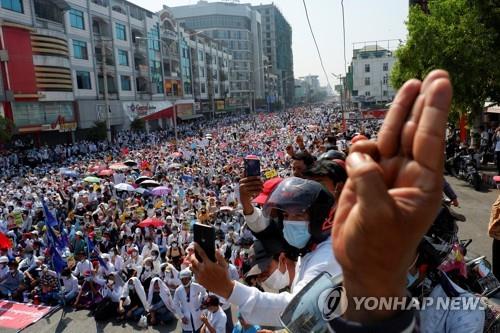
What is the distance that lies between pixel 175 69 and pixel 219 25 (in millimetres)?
41340

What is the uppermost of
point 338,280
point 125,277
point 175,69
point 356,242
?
point 175,69

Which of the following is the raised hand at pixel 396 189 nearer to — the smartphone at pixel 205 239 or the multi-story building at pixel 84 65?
the smartphone at pixel 205 239

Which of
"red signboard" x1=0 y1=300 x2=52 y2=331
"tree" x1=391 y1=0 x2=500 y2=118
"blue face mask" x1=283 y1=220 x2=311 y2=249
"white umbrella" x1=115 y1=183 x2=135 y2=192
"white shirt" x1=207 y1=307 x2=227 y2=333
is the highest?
"tree" x1=391 y1=0 x2=500 y2=118

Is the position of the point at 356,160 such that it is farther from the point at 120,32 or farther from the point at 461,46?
the point at 120,32

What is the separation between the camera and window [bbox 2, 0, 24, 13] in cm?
2569

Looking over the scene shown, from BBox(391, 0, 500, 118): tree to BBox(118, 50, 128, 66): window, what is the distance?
30.0 m

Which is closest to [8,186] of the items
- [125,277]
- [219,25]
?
[125,277]

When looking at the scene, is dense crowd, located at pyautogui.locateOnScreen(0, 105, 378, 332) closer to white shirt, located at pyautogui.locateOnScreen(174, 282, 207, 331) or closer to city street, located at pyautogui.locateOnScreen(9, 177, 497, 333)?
white shirt, located at pyautogui.locateOnScreen(174, 282, 207, 331)

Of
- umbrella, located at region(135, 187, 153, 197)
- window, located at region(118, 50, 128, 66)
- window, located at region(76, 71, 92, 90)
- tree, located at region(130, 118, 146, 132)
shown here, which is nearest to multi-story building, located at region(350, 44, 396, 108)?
tree, located at region(130, 118, 146, 132)

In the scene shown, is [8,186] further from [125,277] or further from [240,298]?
[240,298]

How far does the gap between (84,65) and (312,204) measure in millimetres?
35335

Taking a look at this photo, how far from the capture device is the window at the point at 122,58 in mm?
39469

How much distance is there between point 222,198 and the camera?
13539 mm

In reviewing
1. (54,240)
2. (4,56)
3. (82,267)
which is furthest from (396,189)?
(4,56)
